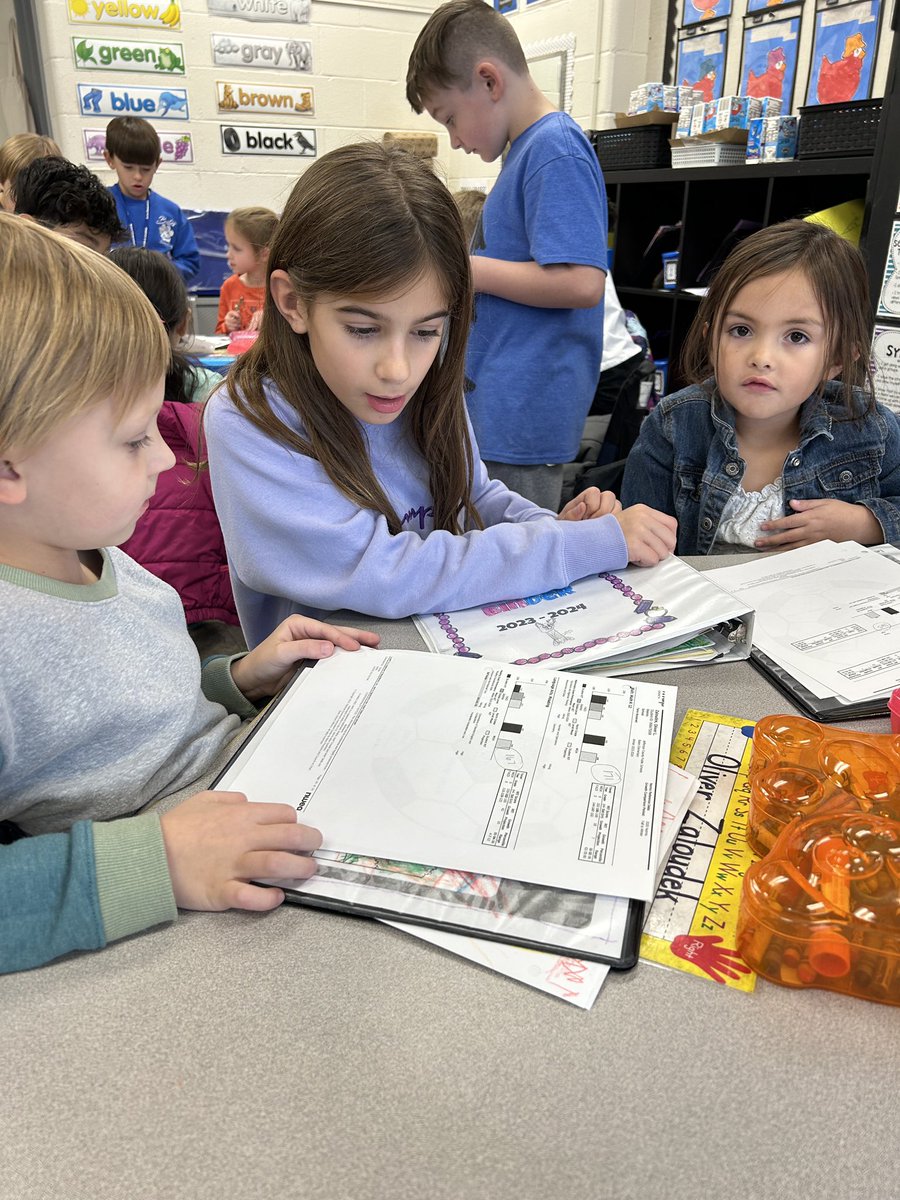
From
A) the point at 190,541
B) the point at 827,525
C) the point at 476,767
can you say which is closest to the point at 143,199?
the point at 190,541

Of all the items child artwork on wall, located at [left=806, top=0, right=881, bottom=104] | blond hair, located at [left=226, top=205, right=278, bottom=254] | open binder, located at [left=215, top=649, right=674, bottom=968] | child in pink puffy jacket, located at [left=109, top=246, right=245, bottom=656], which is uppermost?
child artwork on wall, located at [left=806, top=0, right=881, bottom=104]

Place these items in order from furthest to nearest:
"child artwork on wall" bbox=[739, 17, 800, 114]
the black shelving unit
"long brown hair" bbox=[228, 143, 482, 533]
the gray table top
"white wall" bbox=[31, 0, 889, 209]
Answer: "white wall" bbox=[31, 0, 889, 209], "child artwork on wall" bbox=[739, 17, 800, 114], the black shelving unit, "long brown hair" bbox=[228, 143, 482, 533], the gray table top

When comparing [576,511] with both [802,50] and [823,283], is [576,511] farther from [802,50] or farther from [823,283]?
[802,50]

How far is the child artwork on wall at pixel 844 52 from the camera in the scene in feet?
8.38

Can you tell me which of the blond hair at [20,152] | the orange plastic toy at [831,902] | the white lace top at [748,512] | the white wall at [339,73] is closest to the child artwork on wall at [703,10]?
the white wall at [339,73]

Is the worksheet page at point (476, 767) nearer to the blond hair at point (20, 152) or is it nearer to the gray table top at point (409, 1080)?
the gray table top at point (409, 1080)

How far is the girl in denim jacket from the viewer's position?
1182 mm

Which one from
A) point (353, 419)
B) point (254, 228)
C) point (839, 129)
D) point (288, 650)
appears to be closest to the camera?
point (288, 650)

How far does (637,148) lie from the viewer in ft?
9.93

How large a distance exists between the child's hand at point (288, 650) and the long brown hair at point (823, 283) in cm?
76

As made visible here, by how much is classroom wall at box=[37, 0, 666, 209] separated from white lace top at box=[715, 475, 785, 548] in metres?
2.70

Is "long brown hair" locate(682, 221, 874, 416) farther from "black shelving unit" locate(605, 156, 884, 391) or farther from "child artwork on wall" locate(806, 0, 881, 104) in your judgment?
"child artwork on wall" locate(806, 0, 881, 104)

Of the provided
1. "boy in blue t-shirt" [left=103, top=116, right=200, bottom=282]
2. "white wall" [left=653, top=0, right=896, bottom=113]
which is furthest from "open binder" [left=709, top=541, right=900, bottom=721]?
"boy in blue t-shirt" [left=103, top=116, right=200, bottom=282]

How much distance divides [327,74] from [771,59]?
2.17 metres
